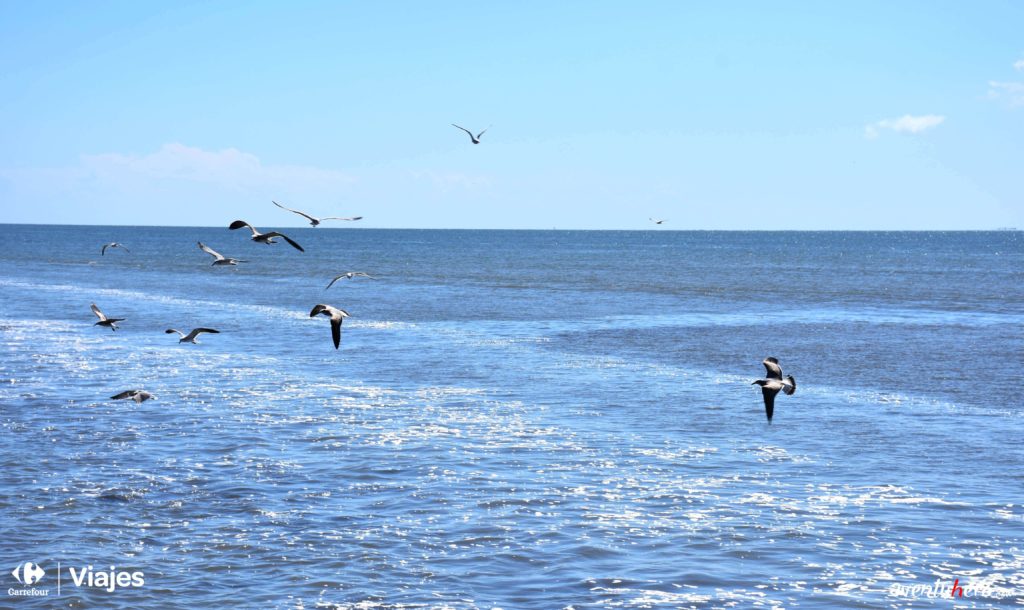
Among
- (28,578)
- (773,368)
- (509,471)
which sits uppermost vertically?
→ (773,368)

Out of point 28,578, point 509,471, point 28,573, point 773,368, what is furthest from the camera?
point 509,471

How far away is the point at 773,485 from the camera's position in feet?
48.7

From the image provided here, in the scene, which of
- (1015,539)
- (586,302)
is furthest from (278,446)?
(586,302)

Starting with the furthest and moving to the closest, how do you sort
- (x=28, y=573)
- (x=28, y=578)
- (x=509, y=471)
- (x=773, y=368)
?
(x=509, y=471), (x=773, y=368), (x=28, y=573), (x=28, y=578)

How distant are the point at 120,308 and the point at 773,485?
40.5m

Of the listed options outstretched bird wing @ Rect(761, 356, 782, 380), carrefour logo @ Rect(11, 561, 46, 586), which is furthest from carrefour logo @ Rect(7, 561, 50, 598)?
outstretched bird wing @ Rect(761, 356, 782, 380)

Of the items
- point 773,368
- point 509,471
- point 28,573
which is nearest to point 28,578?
point 28,573

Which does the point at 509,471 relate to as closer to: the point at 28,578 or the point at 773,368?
the point at 773,368

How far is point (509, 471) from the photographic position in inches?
611

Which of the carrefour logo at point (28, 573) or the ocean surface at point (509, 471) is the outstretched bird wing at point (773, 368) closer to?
the ocean surface at point (509, 471)

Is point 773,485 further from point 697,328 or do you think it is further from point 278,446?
point 697,328

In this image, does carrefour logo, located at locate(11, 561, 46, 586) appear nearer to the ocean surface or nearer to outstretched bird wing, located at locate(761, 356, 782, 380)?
the ocean surface

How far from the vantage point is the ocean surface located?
11.0m

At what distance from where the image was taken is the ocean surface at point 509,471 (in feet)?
36.1
